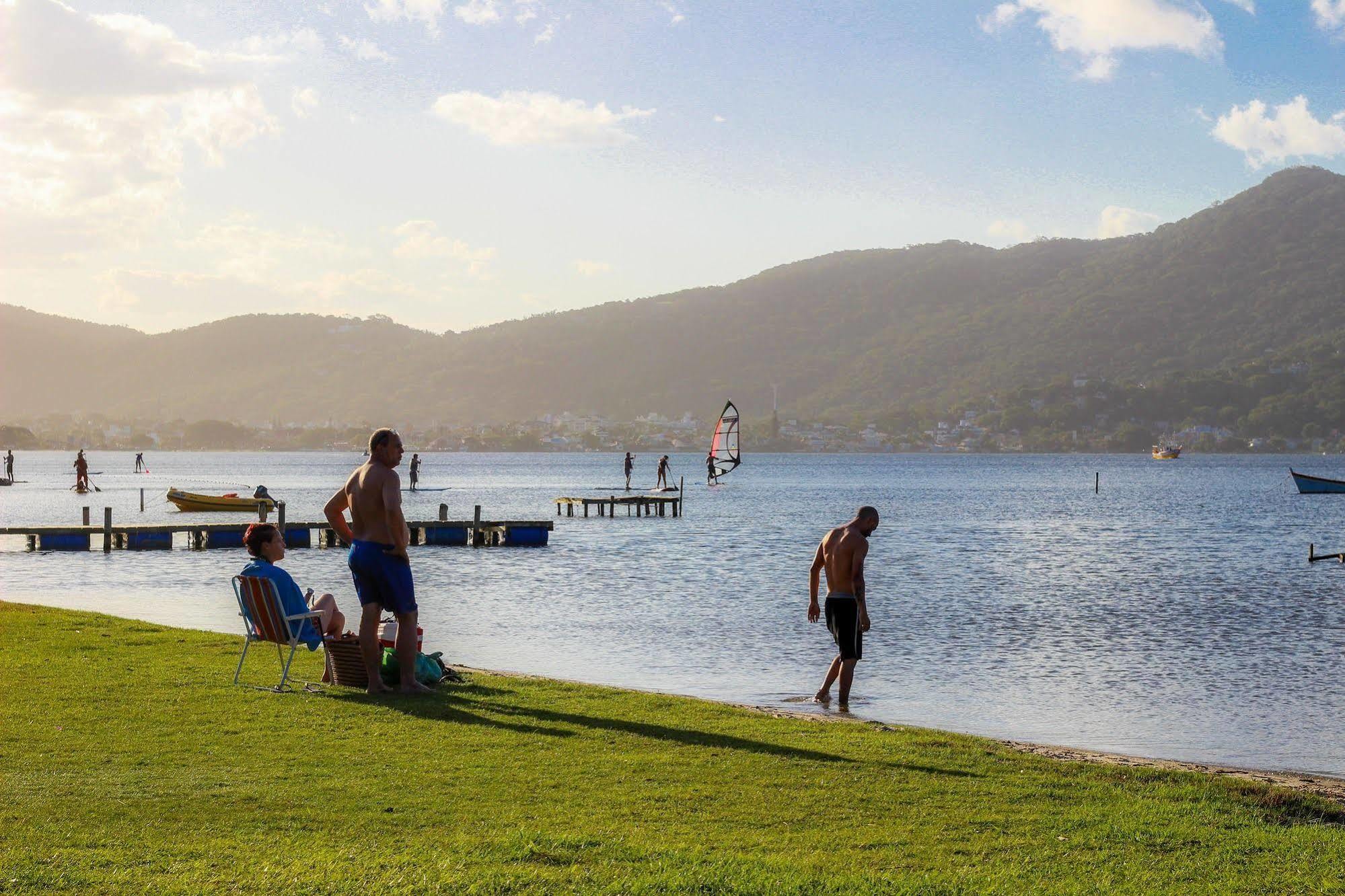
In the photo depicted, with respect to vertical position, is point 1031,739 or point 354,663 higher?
point 354,663

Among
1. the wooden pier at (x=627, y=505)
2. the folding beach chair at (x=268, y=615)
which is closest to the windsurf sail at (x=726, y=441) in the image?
the wooden pier at (x=627, y=505)

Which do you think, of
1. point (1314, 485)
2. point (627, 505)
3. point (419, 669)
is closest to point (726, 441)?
point (627, 505)

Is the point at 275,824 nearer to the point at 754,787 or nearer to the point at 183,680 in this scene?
the point at 754,787

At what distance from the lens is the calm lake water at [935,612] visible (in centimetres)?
1572

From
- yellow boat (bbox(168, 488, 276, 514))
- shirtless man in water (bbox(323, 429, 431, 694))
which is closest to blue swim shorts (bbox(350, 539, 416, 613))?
shirtless man in water (bbox(323, 429, 431, 694))

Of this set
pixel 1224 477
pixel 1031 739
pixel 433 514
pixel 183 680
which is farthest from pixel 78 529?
pixel 1224 477

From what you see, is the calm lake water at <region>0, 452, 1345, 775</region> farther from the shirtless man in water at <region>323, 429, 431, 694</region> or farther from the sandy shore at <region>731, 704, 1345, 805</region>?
the shirtless man in water at <region>323, 429, 431, 694</region>

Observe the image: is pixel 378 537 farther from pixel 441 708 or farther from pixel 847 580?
pixel 847 580

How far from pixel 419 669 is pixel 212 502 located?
176 ft

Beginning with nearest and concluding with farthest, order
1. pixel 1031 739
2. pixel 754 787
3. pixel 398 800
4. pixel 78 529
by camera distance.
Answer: pixel 398 800
pixel 754 787
pixel 1031 739
pixel 78 529

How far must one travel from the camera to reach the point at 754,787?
28.2 ft

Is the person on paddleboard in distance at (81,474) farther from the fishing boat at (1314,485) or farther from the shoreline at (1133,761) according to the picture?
the fishing boat at (1314,485)

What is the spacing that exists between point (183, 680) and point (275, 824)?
520cm

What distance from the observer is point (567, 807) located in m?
7.83
